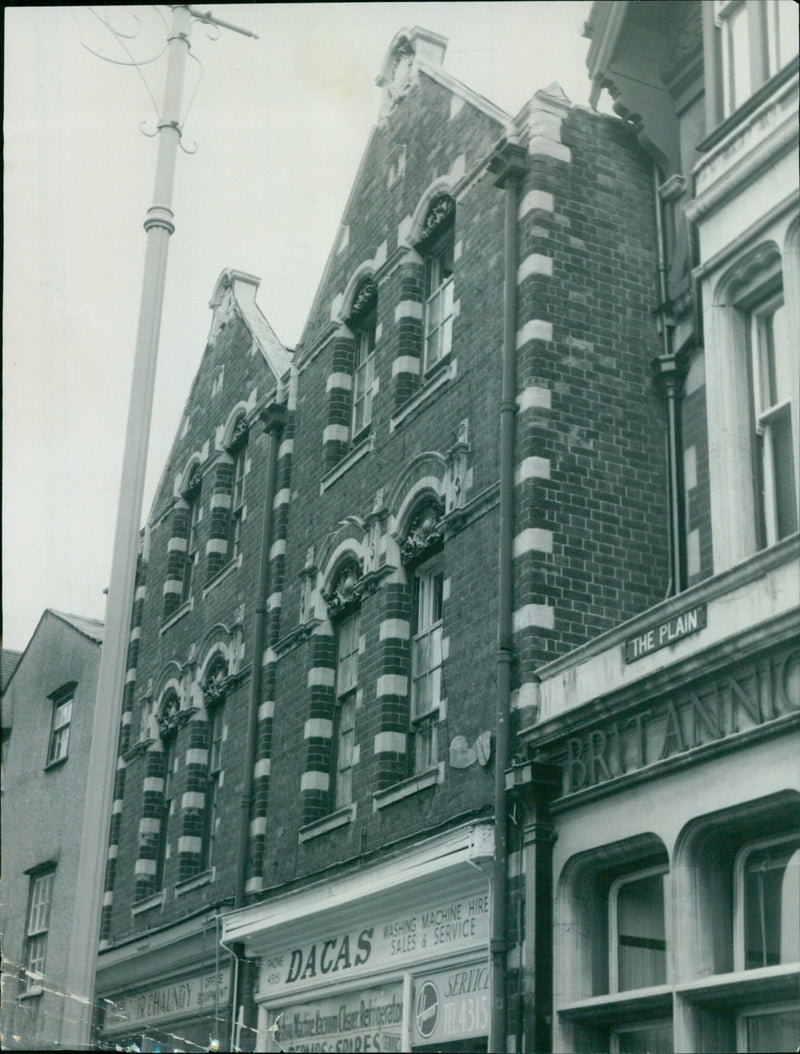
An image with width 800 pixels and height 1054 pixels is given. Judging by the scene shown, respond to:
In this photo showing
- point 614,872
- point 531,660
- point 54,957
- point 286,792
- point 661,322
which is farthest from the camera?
point 54,957

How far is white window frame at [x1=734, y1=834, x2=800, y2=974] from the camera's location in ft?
32.5

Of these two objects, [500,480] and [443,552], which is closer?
[500,480]

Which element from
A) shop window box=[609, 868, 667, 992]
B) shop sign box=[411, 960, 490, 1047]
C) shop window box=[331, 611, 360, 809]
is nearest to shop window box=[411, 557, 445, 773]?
shop window box=[331, 611, 360, 809]

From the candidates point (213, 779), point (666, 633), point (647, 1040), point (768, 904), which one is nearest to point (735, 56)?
point (666, 633)

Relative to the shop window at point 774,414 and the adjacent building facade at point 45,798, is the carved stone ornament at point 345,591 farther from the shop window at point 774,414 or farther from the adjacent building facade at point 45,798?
the shop window at point 774,414

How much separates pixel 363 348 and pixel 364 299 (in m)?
0.66

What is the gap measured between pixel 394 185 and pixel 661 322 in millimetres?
4485

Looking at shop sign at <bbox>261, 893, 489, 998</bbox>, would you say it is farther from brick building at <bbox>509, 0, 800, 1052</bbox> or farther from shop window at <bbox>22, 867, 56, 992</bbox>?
shop window at <bbox>22, 867, 56, 992</bbox>

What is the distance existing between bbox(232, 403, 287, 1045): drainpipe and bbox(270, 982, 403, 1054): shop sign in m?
1.06

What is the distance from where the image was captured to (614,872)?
1142cm

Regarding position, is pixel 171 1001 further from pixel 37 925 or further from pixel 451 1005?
pixel 451 1005

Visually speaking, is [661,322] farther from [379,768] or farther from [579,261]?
[379,768]

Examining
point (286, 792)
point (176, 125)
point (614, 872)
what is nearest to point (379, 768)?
point (286, 792)

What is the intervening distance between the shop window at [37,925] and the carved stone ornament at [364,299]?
9110mm
